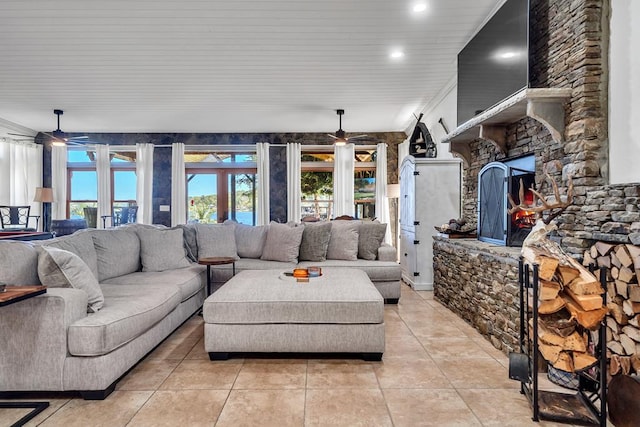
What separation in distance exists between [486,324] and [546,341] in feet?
3.68

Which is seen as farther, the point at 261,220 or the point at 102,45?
the point at 261,220

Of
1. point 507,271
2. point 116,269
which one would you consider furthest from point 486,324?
point 116,269

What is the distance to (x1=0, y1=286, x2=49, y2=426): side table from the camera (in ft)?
5.49

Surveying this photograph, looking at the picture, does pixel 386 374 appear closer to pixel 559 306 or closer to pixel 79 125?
pixel 559 306

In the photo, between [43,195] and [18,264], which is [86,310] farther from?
[43,195]

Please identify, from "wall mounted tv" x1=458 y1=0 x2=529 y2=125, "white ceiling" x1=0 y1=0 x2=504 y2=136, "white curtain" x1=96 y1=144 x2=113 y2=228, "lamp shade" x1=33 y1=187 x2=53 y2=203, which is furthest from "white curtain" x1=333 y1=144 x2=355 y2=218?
"lamp shade" x1=33 y1=187 x2=53 y2=203

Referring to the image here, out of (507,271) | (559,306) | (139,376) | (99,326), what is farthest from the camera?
(507,271)

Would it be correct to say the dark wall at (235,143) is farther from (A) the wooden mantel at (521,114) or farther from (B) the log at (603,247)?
(B) the log at (603,247)

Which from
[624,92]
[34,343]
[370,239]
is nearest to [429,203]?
[370,239]

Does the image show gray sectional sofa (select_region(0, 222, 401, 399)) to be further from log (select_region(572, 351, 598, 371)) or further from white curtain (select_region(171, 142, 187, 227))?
white curtain (select_region(171, 142, 187, 227))

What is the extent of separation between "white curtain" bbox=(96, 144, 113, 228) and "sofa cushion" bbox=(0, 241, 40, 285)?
6391 mm

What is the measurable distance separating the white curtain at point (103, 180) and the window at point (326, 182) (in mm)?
4340

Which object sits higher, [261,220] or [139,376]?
[261,220]

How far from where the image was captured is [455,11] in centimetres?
313
